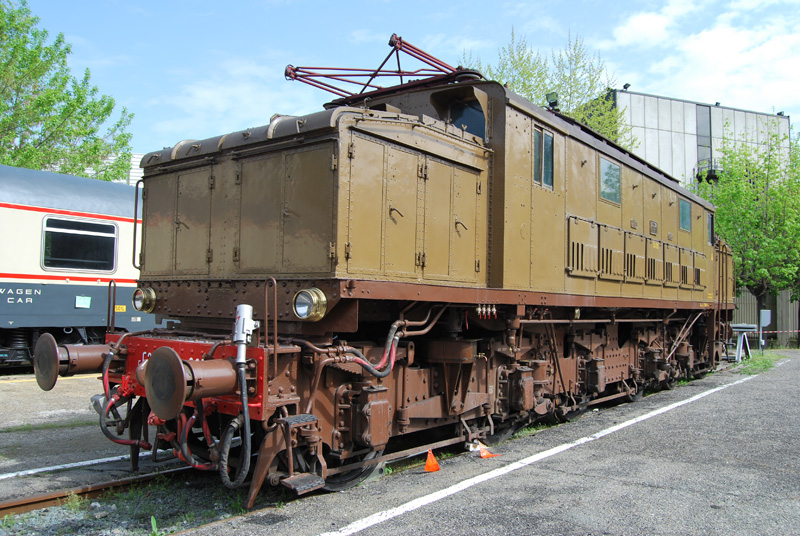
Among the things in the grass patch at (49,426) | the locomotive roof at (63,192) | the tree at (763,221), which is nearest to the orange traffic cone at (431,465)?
the grass patch at (49,426)

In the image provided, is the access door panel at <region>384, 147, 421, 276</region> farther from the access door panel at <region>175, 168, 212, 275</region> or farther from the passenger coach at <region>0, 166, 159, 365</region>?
the passenger coach at <region>0, 166, 159, 365</region>

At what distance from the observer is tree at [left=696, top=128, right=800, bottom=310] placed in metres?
24.6

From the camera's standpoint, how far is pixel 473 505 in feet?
16.1

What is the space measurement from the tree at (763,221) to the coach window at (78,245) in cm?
2282

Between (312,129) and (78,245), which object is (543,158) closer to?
(312,129)

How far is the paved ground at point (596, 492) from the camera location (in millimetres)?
4484

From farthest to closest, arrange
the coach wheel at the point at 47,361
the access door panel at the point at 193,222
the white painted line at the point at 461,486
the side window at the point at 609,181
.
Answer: the side window at the point at 609,181, the access door panel at the point at 193,222, the coach wheel at the point at 47,361, the white painted line at the point at 461,486

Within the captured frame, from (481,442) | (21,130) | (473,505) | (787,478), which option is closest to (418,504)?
(473,505)

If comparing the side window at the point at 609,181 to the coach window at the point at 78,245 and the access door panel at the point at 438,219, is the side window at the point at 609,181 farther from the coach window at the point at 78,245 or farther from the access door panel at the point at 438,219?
the coach window at the point at 78,245

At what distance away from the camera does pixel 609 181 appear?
9680 mm

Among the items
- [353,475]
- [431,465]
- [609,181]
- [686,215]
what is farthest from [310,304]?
[686,215]

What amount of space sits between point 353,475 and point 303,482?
3.22 feet

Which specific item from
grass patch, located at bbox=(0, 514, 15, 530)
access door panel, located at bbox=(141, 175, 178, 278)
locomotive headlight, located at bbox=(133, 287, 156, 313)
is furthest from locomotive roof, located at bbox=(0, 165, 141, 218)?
grass patch, located at bbox=(0, 514, 15, 530)

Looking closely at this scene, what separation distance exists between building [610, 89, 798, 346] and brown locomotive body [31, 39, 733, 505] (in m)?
27.0
